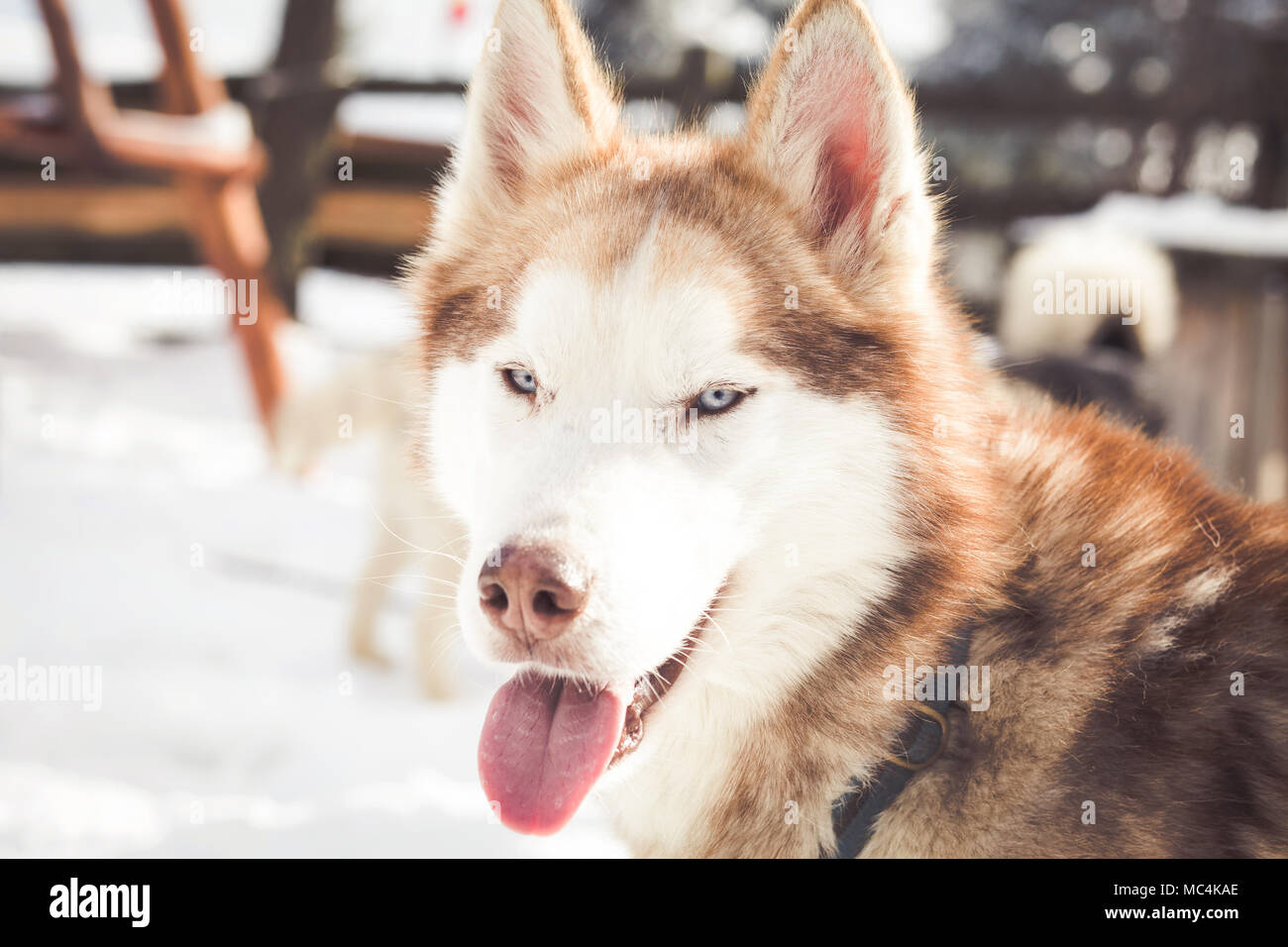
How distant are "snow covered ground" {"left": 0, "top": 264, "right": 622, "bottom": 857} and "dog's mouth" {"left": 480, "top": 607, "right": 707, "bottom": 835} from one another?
1.02 meters

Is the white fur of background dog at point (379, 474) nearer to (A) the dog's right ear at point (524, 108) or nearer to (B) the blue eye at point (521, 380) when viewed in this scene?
(A) the dog's right ear at point (524, 108)

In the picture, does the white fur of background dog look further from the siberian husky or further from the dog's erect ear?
the dog's erect ear

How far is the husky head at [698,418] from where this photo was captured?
1.40m

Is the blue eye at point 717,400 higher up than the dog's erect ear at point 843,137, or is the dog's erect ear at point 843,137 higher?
the dog's erect ear at point 843,137

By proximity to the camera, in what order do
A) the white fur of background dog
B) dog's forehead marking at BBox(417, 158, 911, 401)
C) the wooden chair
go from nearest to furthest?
dog's forehead marking at BBox(417, 158, 911, 401) < the white fur of background dog < the wooden chair

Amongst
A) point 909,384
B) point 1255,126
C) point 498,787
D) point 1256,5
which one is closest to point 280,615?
point 498,787

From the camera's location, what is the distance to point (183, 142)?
504cm

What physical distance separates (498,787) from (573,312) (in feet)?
2.57

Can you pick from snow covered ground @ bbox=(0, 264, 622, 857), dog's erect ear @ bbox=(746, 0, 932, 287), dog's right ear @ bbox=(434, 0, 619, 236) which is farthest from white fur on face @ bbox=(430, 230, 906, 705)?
snow covered ground @ bbox=(0, 264, 622, 857)

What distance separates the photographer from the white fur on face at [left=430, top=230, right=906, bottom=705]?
146 centimetres

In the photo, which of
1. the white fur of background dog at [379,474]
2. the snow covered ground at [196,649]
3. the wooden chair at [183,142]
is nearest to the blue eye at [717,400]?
the snow covered ground at [196,649]

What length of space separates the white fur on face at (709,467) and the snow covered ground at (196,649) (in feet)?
2.56

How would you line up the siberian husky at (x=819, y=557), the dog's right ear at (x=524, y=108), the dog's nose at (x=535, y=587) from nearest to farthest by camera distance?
the dog's nose at (x=535, y=587), the siberian husky at (x=819, y=557), the dog's right ear at (x=524, y=108)

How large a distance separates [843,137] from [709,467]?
656 mm
